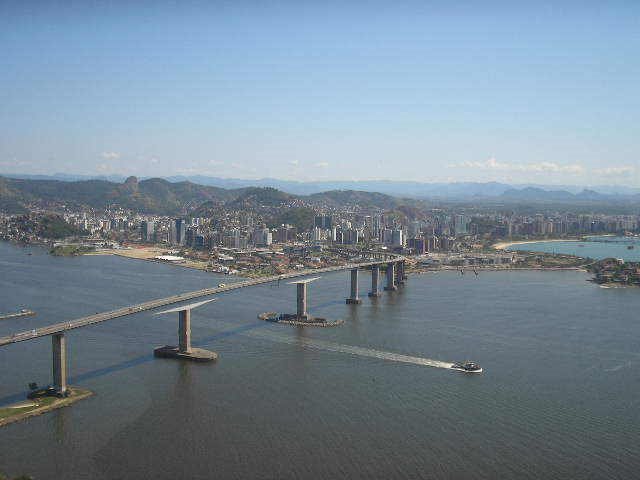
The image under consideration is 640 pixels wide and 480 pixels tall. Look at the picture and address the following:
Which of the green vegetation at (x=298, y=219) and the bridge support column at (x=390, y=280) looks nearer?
the bridge support column at (x=390, y=280)

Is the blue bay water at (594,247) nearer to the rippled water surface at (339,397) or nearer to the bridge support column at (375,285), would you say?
the bridge support column at (375,285)

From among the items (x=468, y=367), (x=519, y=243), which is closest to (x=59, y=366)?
(x=468, y=367)

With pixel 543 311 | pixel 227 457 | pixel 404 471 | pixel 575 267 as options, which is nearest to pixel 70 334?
pixel 227 457

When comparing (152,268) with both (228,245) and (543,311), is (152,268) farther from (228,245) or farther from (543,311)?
(543,311)

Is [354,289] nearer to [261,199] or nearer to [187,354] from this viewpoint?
[187,354]

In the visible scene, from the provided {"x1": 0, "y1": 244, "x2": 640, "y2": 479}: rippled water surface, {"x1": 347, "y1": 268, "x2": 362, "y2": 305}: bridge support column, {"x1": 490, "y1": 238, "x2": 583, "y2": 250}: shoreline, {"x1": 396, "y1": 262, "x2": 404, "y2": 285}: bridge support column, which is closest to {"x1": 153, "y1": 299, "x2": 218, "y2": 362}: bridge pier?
{"x1": 0, "y1": 244, "x2": 640, "y2": 479}: rippled water surface

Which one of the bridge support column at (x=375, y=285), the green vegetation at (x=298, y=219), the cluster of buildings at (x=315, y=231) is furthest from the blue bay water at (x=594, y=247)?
the bridge support column at (x=375, y=285)
